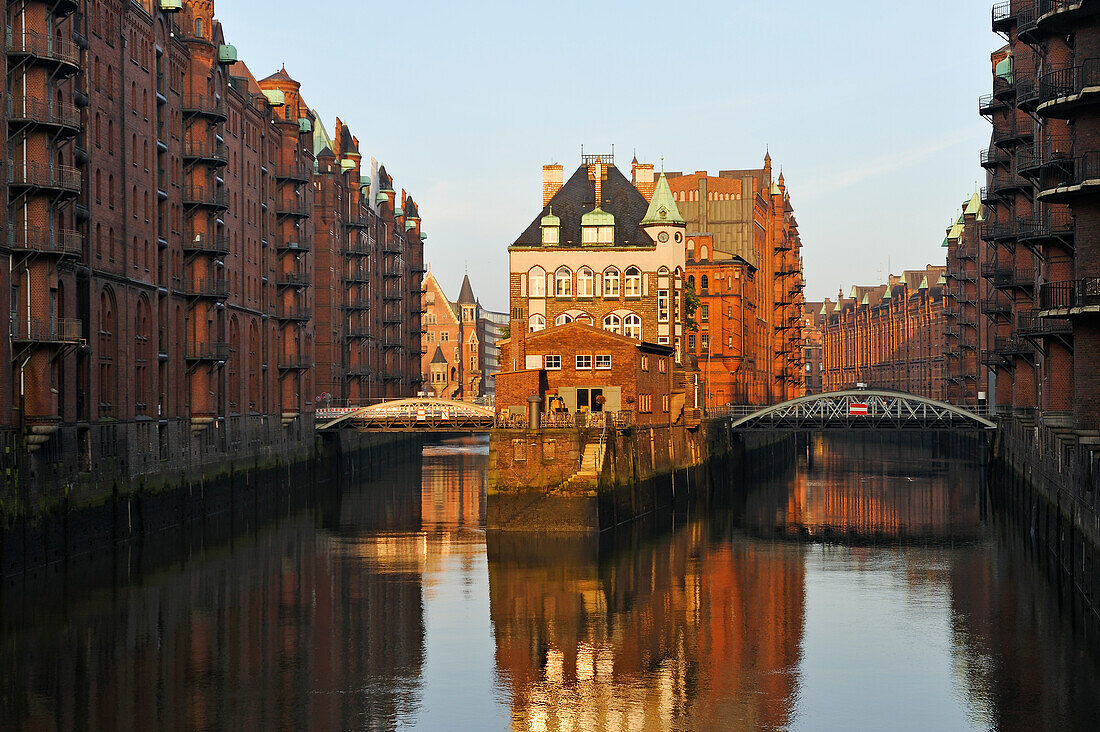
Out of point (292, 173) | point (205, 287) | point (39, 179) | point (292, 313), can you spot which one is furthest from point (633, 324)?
point (39, 179)

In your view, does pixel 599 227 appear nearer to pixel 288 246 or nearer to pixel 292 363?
pixel 288 246

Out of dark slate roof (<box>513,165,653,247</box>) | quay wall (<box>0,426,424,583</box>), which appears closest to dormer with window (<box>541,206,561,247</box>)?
dark slate roof (<box>513,165,653,247</box>)

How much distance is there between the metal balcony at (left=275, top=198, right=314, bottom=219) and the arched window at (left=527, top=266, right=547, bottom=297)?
17176 millimetres

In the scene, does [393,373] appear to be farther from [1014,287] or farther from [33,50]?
[33,50]

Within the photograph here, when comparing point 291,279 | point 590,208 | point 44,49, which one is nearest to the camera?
point 44,49

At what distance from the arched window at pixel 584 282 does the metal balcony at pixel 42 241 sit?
42.6 m

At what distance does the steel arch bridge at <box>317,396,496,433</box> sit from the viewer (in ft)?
294

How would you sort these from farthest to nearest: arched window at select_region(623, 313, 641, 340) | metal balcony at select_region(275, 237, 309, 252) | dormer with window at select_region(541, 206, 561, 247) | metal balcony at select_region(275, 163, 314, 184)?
metal balcony at select_region(275, 163, 314, 184) < metal balcony at select_region(275, 237, 309, 252) < dormer with window at select_region(541, 206, 561, 247) < arched window at select_region(623, 313, 641, 340)

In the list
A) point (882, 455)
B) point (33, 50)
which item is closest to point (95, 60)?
point (33, 50)

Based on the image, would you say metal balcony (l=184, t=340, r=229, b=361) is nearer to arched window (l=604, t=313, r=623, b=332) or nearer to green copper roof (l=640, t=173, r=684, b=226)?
arched window (l=604, t=313, r=623, b=332)

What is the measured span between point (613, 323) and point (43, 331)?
45.4m

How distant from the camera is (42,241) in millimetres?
50500

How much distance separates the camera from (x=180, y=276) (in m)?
72.9

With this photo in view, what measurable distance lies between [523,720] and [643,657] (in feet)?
23.9
